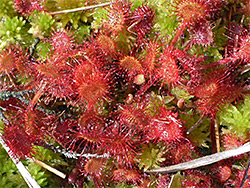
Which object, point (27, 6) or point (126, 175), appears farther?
point (27, 6)

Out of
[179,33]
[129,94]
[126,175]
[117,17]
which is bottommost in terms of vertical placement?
[126,175]

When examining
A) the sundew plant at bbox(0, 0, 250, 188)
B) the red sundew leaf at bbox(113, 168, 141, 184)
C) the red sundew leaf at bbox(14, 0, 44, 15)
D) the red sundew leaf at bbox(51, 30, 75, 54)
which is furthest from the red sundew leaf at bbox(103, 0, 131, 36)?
the red sundew leaf at bbox(113, 168, 141, 184)

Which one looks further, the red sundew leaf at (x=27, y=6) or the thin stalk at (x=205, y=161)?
the red sundew leaf at (x=27, y=6)

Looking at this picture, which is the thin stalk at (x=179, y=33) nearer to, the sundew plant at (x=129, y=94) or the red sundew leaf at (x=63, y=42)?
the sundew plant at (x=129, y=94)

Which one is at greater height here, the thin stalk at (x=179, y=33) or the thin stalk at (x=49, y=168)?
the thin stalk at (x=179, y=33)

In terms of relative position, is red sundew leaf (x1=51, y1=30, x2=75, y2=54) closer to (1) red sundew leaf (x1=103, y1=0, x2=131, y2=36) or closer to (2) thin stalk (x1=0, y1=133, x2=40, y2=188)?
(1) red sundew leaf (x1=103, y1=0, x2=131, y2=36)

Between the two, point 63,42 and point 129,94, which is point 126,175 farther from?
point 63,42

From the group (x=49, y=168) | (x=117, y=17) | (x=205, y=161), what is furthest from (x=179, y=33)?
(x=49, y=168)

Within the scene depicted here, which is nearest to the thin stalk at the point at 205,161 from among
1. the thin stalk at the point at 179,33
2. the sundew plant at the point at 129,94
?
the sundew plant at the point at 129,94

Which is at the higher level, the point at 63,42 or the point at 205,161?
the point at 63,42
